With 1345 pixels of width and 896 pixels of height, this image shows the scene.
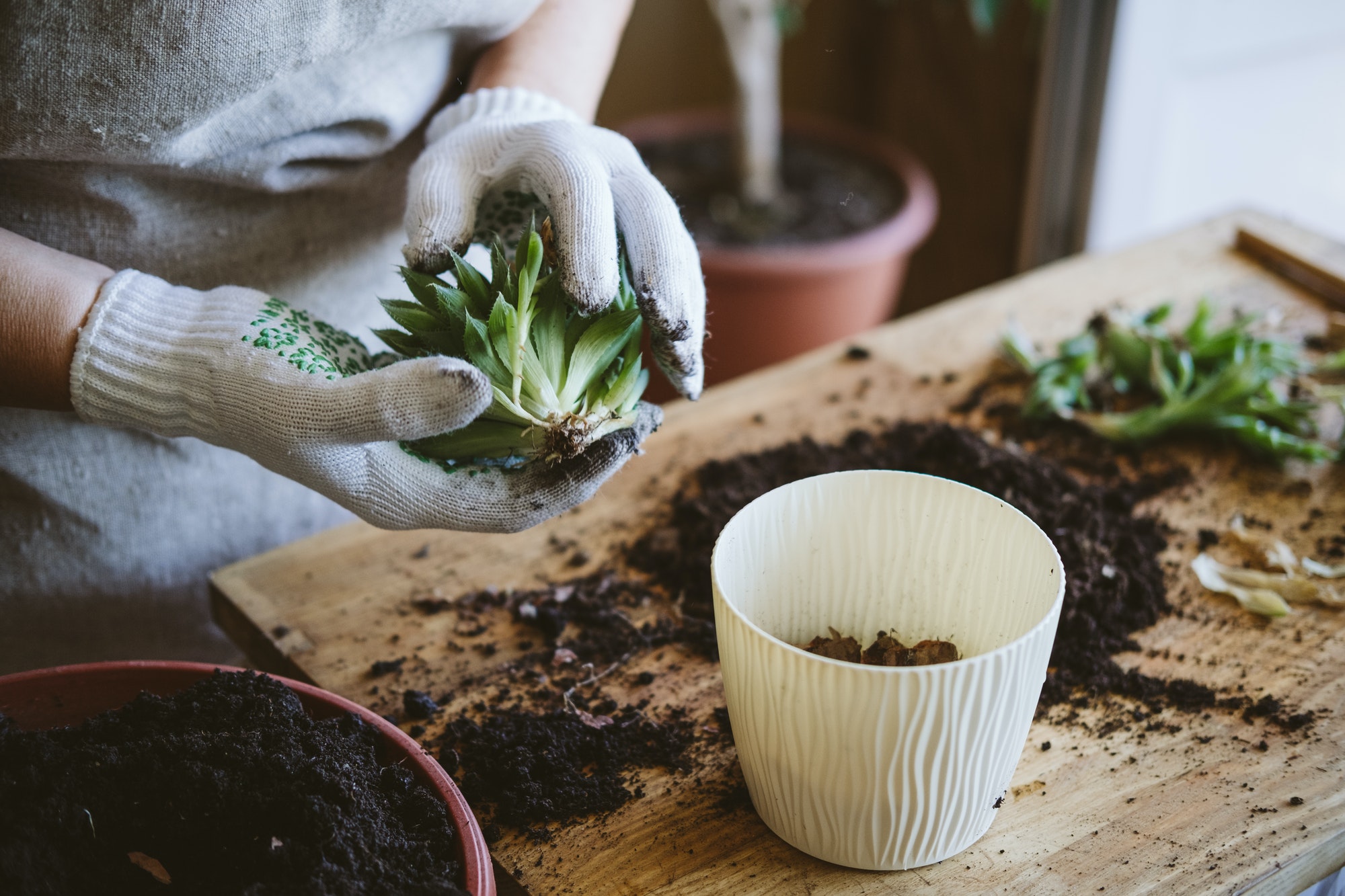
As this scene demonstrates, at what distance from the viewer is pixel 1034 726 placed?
1.08m

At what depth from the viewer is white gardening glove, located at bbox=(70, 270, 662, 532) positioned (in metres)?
1.02

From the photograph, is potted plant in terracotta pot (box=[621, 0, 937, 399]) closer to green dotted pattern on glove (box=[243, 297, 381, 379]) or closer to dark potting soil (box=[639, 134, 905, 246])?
dark potting soil (box=[639, 134, 905, 246])

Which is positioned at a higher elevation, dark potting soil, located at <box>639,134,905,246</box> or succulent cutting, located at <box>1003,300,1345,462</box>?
succulent cutting, located at <box>1003,300,1345,462</box>

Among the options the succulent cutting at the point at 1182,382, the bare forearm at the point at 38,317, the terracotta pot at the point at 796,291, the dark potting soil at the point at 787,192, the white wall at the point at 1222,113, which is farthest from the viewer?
the dark potting soil at the point at 787,192

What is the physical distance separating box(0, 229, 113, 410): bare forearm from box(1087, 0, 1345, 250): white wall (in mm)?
2355

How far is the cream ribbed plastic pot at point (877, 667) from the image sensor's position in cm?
83

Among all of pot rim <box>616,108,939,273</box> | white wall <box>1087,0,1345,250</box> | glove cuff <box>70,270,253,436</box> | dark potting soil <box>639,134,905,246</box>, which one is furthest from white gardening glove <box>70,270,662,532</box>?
white wall <box>1087,0,1345,250</box>

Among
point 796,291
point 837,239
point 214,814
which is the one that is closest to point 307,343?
point 214,814

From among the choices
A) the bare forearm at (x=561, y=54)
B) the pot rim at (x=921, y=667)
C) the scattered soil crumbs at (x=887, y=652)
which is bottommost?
the scattered soil crumbs at (x=887, y=652)

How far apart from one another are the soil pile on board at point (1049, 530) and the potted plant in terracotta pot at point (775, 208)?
0.92 meters

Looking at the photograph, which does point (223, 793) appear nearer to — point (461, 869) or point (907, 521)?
point (461, 869)

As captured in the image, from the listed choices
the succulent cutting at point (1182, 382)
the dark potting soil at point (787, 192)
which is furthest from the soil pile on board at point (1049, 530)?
the dark potting soil at point (787, 192)

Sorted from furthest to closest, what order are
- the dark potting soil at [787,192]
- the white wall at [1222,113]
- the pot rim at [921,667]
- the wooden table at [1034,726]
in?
the dark potting soil at [787,192] < the white wall at [1222,113] < the wooden table at [1034,726] < the pot rim at [921,667]

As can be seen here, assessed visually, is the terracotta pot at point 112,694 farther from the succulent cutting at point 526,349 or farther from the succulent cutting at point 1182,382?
the succulent cutting at point 1182,382
